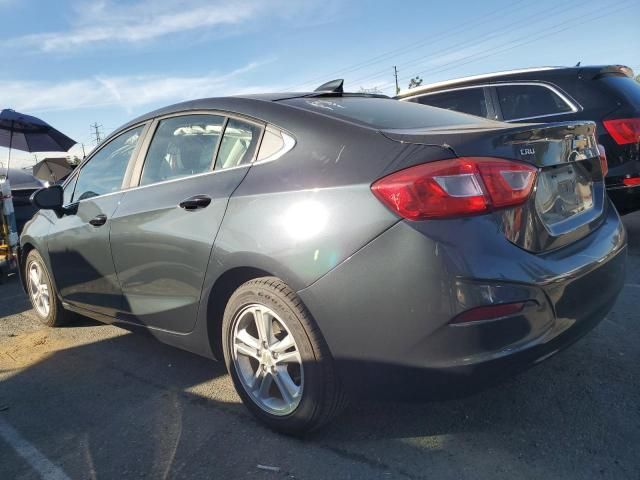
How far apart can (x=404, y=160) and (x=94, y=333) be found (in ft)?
11.0

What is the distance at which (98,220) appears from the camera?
3.49m

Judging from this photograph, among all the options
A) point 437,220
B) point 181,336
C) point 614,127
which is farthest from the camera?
point 614,127

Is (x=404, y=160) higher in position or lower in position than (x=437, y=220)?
higher

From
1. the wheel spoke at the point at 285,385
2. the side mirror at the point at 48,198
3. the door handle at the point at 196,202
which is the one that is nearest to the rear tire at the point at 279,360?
the wheel spoke at the point at 285,385

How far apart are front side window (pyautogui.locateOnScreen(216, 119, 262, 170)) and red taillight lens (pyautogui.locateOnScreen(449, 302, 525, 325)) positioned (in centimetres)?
128

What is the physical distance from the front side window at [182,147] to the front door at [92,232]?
27 cm

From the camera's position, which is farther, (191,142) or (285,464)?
(191,142)

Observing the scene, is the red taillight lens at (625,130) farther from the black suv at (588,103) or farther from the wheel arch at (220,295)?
the wheel arch at (220,295)

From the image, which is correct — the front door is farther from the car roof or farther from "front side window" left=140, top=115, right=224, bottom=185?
the car roof

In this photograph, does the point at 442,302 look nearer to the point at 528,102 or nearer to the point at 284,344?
the point at 284,344

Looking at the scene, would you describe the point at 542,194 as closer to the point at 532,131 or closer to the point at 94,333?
the point at 532,131

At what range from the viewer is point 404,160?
2.10m

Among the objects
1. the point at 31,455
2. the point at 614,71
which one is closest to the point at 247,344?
the point at 31,455

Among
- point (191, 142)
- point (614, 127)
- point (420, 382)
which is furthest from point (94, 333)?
point (614, 127)
